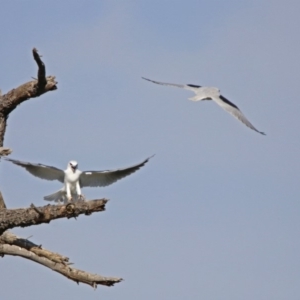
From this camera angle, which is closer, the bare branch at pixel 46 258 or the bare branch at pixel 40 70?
the bare branch at pixel 40 70

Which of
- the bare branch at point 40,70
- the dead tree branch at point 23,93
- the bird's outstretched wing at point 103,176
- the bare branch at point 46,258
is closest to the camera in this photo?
the bare branch at point 40,70

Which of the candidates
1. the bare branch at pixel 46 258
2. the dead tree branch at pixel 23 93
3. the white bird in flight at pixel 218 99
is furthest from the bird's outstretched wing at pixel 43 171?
the white bird in flight at pixel 218 99

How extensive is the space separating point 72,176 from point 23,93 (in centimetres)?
182

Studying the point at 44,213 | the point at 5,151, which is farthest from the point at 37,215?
the point at 5,151

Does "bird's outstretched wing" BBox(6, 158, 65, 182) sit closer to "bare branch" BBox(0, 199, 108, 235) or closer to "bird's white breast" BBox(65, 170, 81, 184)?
"bird's white breast" BBox(65, 170, 81, 184)

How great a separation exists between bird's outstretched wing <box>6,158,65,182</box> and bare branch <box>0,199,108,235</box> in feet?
5.43

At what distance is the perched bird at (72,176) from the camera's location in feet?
48.0

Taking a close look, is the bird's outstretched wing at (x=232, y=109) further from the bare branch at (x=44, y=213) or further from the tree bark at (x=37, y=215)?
the bare branch at (x=44, y=213)

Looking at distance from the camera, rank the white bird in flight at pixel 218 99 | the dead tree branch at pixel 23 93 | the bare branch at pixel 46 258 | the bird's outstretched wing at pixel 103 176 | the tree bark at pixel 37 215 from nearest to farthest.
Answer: the tree bark at pixel 37 215, the bare branch at pixel 46 258, the dead tree branch at pixel 23 93, the bird's outstretched wing at pixel 103 176, the white bird in flight at pixel 218 99

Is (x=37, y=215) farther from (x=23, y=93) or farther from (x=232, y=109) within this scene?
(x=232, y=109)

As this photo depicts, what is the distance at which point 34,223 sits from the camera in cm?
1252

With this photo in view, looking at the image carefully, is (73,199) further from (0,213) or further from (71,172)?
(0,213)

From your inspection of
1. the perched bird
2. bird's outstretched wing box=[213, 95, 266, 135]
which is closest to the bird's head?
the perched bird

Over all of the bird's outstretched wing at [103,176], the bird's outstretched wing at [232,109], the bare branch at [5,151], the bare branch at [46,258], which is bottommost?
the bare branch at [46,258]
